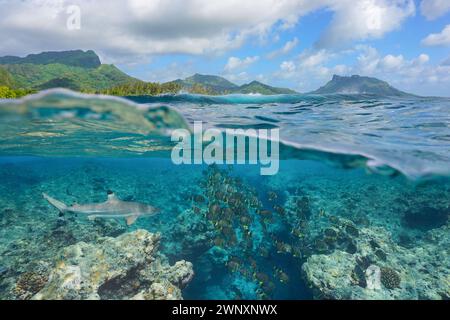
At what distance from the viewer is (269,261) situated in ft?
48.6

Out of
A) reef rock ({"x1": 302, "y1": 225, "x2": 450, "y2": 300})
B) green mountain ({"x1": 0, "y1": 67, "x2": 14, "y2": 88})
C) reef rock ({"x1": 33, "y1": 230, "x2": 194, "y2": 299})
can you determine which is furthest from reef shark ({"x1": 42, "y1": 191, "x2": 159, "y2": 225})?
green mountain ({"x1": 0, "y1": 67, "x2": 14, "y2": 88})

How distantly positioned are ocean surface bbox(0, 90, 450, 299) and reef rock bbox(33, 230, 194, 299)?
2.03 feet

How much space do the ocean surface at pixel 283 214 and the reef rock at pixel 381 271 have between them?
0.05m

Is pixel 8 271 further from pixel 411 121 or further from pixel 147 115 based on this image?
pixel 411 121

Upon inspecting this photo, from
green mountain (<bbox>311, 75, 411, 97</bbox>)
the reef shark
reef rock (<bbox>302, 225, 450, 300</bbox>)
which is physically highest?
green mountain (<bbox>311, 75, 411, 97</bbox>)

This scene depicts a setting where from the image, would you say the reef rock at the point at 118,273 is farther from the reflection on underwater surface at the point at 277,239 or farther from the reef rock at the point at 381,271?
the reef rock at the point at 381,271

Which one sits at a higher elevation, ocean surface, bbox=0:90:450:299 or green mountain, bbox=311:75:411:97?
green mountain, bbox=311:75:411:97

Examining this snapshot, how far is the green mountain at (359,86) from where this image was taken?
50.9ft

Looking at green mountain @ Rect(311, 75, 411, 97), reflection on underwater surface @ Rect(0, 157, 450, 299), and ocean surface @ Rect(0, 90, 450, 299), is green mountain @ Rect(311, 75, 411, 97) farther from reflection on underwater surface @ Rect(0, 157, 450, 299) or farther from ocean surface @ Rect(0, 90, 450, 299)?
reflection on underwater surface @ Rect(0, 157, 450, 299)

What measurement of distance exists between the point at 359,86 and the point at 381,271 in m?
9.57

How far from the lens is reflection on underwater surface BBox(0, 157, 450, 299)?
12.1 metres

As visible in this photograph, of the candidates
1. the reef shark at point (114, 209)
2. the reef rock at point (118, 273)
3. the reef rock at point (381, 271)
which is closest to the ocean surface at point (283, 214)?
the reef rock at point (381, 271)

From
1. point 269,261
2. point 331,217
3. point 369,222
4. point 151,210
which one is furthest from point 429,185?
point 151,210

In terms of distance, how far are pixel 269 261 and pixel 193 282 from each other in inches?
153
